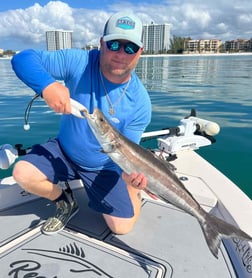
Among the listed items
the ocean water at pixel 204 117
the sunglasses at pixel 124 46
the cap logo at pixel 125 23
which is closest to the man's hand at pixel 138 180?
the sunglasses at pixel 124 46

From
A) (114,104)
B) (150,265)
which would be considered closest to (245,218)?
(150,265)

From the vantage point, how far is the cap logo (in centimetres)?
250

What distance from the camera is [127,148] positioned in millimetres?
2256

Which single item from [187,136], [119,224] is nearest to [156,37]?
[187,136]

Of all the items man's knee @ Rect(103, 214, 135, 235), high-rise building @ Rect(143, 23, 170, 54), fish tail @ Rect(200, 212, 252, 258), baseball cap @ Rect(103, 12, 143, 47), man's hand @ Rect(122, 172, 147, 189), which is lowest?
man's knee @ Rect(103, 214, 135, 235)

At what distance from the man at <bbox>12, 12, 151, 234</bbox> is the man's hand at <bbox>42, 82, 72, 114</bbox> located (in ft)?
1.42

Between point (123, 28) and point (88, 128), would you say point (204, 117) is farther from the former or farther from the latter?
point (123, 28)

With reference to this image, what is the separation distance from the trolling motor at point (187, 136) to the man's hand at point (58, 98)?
259 centimetres

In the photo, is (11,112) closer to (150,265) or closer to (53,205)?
(53,205)

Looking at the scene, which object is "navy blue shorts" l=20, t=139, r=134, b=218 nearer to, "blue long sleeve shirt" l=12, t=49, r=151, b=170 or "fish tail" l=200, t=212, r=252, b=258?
"blue long sleeve shirt" l=12, t=49, r=151, b=170

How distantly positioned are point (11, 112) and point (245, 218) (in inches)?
344

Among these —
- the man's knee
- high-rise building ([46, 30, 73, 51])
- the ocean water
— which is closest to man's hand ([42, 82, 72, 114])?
the man's knee

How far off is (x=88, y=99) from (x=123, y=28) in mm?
760

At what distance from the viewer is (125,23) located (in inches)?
98.8
